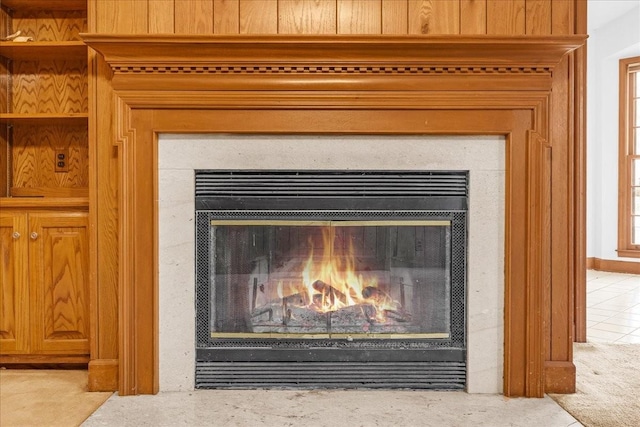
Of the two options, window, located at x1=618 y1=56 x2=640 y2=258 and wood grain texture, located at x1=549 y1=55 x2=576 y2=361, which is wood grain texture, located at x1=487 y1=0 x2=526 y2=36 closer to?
wood grain texture, located at x1=549 y1=55 x2=576 y2=361

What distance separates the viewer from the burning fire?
6.19 feet

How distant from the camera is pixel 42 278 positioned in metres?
1.98

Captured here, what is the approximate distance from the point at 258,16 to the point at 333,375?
1.56 metres

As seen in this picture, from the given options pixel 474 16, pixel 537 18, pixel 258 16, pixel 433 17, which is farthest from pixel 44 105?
pixel 537 18

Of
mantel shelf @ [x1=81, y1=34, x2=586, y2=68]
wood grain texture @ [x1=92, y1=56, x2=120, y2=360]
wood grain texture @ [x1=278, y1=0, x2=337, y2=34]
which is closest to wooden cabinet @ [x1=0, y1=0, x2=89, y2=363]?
wood grain texture @ [x1=92, y1=56, x2=120, y2=360]

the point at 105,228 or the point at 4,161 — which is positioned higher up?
the point at 4,161

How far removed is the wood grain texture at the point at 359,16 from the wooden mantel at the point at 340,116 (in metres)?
0.18

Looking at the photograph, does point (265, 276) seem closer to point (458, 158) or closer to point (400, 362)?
point (400, 362)

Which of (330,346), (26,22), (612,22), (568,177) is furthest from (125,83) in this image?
(612,22)

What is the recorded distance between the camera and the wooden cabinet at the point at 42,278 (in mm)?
1974

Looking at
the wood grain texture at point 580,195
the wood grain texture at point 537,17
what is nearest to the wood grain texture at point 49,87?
the wood grain texture at point 537,17

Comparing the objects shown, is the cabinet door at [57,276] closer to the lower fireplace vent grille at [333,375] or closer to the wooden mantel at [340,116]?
the wooden mantel at [340,116]

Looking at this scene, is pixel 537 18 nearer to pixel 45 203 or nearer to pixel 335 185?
pixel 335 185

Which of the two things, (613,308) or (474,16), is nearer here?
(474,16)
